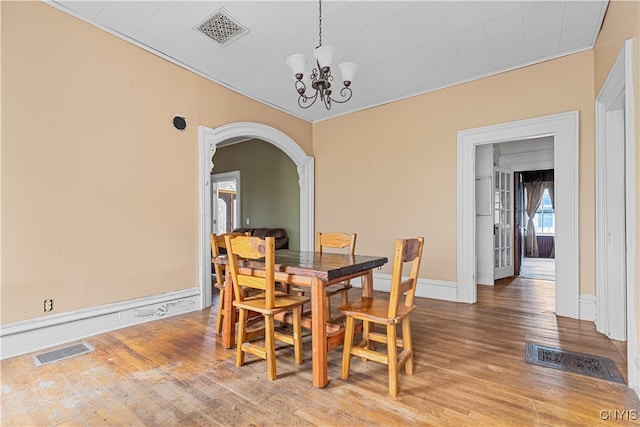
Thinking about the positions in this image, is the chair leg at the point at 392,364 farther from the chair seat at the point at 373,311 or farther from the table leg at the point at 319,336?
the table leg at the point at 319,336

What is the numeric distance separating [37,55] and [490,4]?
12.8ft

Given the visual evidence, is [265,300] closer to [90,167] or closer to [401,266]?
[401,266]

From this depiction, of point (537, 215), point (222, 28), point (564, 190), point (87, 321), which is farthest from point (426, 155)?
point (537, 215)

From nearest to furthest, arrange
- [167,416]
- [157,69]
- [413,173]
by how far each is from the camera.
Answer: [167,416], [157,69], [413,173]

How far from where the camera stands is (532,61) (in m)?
3.67

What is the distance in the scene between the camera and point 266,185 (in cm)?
675

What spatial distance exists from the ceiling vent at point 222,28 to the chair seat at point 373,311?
9.04 ft

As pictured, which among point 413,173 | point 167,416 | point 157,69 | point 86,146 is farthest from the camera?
point 413,173

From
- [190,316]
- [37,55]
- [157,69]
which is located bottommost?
[190,316]

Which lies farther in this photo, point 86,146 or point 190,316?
point 190,316

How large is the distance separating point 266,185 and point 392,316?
17.1ft

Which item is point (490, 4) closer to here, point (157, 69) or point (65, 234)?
point (157, 69)

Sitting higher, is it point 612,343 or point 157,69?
point 157,69

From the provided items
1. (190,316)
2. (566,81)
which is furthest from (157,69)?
(566,81)
